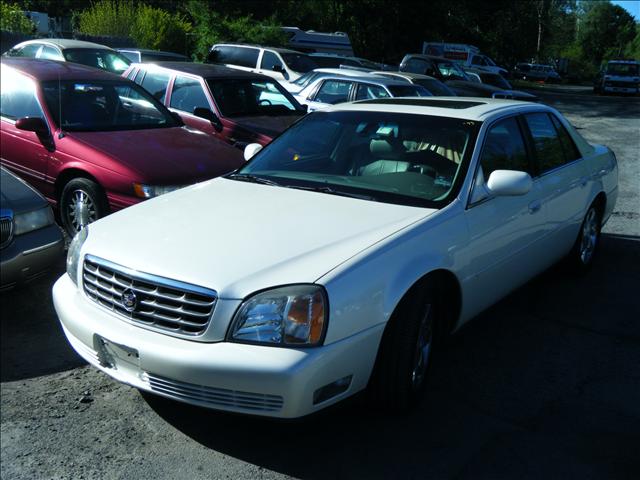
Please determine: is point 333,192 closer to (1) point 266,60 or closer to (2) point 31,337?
(2) point 31,337

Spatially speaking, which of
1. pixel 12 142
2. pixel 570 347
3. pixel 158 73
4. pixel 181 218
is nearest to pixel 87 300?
pixel 181 218

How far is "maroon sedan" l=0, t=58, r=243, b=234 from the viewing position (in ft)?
20.5

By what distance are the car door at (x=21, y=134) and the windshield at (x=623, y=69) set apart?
119ft

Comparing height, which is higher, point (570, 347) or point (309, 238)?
point (309, 238)

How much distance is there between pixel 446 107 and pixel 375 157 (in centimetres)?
71

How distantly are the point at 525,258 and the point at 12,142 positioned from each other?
482cm

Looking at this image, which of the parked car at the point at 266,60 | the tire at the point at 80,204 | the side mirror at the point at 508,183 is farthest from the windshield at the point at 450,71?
the side mirror at the point at 508,183

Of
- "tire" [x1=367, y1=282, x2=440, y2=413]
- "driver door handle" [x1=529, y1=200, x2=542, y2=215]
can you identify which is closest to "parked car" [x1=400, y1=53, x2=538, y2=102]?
"driver door handle" [x1=529, y1=200, x2=542, y2=215]

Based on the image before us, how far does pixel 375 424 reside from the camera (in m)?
3.70

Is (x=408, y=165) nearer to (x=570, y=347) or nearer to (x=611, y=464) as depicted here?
(x=570, y=347)

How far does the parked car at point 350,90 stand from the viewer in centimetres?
1146

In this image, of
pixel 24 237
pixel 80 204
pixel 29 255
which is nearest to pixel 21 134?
pixel 80 204

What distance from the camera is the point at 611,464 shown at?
11.3 ft

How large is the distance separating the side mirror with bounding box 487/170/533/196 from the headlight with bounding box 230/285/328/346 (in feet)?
4.96
